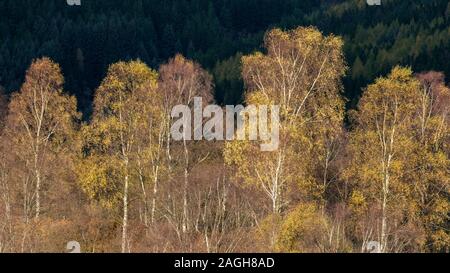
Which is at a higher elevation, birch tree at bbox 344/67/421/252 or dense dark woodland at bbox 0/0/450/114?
dense dark woodland at bbox 0/0/450/114

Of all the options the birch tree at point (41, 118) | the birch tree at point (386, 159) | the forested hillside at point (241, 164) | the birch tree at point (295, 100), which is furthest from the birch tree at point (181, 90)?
the birch tree at point (386, 159)

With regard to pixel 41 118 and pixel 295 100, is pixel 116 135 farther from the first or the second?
pixel 295 100

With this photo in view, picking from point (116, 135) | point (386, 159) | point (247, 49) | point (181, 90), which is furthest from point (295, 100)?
point (247, 49)

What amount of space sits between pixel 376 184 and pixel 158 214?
9835 mm

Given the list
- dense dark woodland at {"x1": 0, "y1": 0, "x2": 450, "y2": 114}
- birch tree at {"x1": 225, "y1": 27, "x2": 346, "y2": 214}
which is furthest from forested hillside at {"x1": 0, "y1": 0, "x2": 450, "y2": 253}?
dense dark woodland at {"x1": 0, "y1": 0, "x2": 450, "y2": 114}

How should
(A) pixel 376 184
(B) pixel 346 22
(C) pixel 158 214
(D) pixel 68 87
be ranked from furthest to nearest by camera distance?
(B) pixel 346 22 < (D) pixel 68 87 < (C) pixel 158 214 < (A) pixel 376 184

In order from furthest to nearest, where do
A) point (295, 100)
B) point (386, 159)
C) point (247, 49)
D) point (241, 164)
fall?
point (247, 49) → point (386, 159) → point (295, 100) → point (241, 164)

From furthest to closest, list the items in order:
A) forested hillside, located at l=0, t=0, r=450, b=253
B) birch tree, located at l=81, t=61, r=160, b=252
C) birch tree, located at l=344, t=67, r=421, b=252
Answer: birch tree, located at l=81, t=61, r=160, b=252
birch tree, located at l=344, t=67, r=421, b=252
forested hillside, located at l=0, t=0, r=450, b=253

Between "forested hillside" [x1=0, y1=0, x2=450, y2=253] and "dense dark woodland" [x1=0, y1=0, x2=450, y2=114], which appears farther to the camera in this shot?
"dense dark woodland" [x1=0, y1=0, x2=450, y2=114]

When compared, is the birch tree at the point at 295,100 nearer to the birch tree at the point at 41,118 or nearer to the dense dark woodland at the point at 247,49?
the birch tree at the point at 41,118

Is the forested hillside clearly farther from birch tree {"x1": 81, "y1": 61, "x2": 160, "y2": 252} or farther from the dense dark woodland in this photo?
the dense dark woodland

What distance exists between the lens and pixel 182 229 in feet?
128
